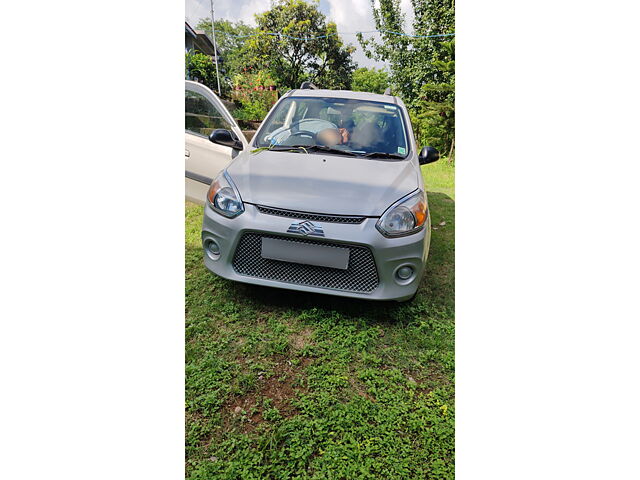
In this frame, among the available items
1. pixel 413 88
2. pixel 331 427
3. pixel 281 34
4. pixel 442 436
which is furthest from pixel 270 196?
pixel 413 88

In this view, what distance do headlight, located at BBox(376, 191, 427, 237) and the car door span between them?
166 centimetres

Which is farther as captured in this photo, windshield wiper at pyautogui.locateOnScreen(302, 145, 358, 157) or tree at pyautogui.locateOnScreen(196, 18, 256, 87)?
tree at pyautogui.locateOnScreen(196, 18, 256, 87)

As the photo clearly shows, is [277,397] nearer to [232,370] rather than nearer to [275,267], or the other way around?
[232,370]

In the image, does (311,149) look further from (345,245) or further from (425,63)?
(425,63)

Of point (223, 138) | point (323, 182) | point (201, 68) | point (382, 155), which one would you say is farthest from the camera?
point (201, 68)

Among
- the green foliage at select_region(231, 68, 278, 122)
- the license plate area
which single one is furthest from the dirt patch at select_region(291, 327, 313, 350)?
the green foliage at select_region(231, 68, 278, 122)

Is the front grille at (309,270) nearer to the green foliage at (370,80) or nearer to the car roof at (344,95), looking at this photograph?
the car roof at (344,95)

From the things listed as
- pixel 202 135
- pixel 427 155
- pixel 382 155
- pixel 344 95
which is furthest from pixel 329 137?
pixel 202 135

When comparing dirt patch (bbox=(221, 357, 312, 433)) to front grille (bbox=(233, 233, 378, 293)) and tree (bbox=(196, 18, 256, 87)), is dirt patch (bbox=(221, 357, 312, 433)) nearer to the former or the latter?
front grille (bbox=(233, 233, 378, 293))

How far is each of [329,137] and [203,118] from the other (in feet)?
3.95

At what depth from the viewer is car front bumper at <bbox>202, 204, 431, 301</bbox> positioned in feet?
6.94

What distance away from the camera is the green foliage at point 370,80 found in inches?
166

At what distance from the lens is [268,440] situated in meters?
1.52

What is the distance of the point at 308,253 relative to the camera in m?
2.14
